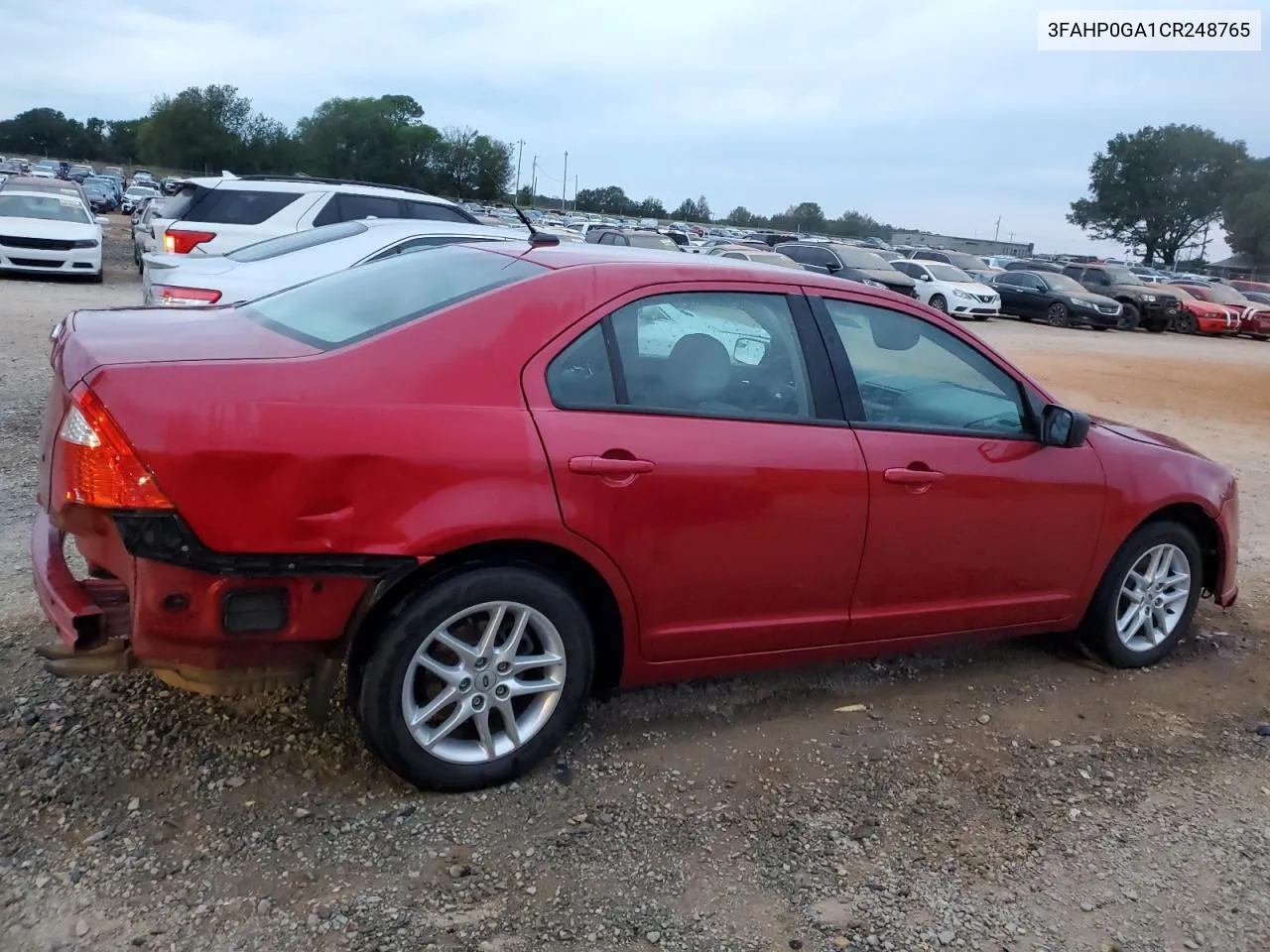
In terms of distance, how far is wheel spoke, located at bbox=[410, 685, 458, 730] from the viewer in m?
3.14

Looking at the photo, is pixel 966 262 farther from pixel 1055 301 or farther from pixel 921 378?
pixel 921 378

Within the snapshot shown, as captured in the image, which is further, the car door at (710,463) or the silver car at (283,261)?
the silver car at (283,261)

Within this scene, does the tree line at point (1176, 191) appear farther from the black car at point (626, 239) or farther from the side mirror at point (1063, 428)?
the side mirror at point (1063, 428)

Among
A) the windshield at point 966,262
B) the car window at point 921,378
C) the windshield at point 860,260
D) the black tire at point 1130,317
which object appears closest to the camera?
the car window at point 921,378

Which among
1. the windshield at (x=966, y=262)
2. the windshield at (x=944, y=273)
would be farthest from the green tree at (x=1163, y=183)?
the windshield at (x=944, y=273)

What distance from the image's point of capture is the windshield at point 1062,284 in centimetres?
2753

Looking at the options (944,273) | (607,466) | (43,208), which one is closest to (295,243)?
(607,466)

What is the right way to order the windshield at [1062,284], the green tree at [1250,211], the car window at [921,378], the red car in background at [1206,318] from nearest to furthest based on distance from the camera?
1. the car window at [921,378]
2. the windshield at [1062,284]
3. the red car in background at [1206,318]
4. the green tree at [1250,211]

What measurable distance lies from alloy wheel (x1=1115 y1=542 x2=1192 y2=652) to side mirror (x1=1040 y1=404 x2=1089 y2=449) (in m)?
0.81

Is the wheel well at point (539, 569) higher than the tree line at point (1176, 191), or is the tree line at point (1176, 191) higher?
the tree line at point (1176, 191)

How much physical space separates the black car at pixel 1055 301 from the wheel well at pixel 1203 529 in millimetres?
23886

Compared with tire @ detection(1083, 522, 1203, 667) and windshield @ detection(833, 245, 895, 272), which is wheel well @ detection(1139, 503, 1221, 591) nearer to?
tire @ detection(1083, 522, 1203, 667)

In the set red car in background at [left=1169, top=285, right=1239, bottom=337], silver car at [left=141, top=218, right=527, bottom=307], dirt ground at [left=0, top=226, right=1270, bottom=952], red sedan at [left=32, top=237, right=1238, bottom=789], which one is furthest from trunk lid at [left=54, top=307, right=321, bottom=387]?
red car in background at [left=1169, top=285, right=1239, bottom=337]

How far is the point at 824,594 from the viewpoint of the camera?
3.78 metres
